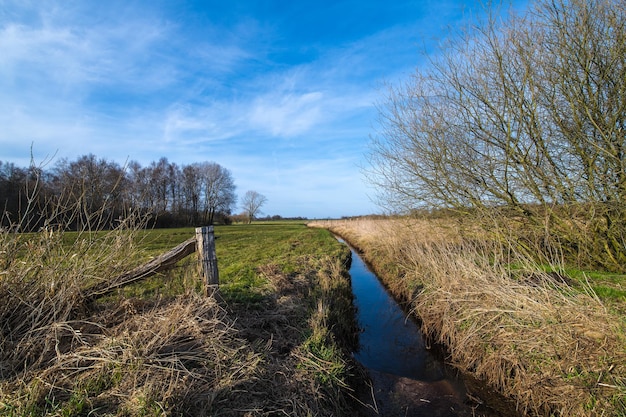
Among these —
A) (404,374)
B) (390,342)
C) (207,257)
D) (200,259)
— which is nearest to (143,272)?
(200,259)

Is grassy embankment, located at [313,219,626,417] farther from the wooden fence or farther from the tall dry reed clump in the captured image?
the wooden fence

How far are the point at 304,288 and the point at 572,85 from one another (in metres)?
7.52

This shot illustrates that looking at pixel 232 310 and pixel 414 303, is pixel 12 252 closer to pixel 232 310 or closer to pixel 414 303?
pixel 232 310

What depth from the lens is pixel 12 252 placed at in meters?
3.43

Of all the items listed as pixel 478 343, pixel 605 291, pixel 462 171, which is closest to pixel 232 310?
pixel 478 343


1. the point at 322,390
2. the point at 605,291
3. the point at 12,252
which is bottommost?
the point at 322,390

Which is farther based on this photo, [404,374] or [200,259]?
[404,374]

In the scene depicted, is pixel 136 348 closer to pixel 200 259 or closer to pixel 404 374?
pixel 200 259

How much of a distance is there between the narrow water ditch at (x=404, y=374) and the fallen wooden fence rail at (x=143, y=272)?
3.31 m

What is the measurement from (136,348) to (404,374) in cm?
402

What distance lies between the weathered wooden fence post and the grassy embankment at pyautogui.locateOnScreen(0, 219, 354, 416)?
8.4 inches

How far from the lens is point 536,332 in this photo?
12.0 feet

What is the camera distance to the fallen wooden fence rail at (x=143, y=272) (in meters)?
3.90

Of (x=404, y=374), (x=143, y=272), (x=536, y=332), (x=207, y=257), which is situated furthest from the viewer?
(x=404, y=374)
